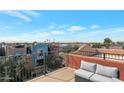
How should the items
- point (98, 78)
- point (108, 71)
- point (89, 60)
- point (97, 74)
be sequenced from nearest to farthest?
1. point (98, 78)
2. point (108, 71)
3. point (97, 74)
4. point (89, 60)

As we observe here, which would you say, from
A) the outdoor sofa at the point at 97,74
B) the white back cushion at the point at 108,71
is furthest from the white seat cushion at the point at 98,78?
the white back cushion at the point at 108,71

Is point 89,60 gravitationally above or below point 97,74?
above

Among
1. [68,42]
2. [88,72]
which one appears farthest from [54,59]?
[88,72]

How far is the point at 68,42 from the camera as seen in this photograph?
7.07 metres

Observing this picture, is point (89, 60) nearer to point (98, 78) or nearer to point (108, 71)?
point (108, 71)

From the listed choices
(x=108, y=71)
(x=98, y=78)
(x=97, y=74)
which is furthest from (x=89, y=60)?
(x=98, y=78)

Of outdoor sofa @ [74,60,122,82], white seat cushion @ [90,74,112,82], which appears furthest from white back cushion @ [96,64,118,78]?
white seat cushion @ [90,74,112,82]

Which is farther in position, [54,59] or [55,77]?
[54,59]

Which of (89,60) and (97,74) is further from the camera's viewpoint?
(89,60)

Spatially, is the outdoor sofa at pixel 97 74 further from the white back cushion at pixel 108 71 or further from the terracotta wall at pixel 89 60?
the terracotta wall at pixel 89 60
